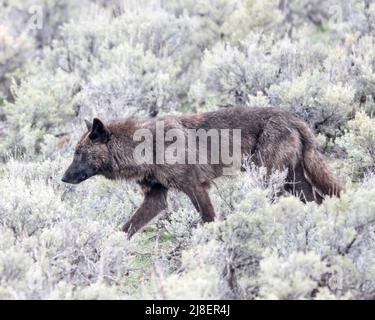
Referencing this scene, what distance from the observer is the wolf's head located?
827cm

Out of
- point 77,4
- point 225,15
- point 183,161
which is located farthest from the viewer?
point 77,4

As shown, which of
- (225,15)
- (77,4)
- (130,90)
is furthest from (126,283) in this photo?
(77,4)

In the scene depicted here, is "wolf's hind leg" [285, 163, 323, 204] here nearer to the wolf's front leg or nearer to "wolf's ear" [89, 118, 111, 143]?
the wolf's front leg

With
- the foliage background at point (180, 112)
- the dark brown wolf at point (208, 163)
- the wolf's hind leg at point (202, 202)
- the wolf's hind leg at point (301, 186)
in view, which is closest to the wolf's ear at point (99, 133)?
the dark brown wolf at point (208, 163)

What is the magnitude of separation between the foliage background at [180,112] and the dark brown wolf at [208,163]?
33 cm

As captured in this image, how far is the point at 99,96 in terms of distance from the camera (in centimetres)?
1219

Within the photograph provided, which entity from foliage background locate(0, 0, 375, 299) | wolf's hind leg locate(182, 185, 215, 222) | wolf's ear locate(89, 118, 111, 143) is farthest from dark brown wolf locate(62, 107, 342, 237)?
foliage background locate(0, 0, 375, 299)

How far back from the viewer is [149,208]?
8273mm

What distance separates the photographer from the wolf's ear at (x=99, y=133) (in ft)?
26.9

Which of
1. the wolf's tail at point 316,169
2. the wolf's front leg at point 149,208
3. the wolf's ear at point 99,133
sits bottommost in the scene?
the wolf's front leg at point 149,208

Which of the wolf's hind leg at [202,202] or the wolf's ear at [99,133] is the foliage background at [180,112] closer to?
the wolf's hind leg at [202,202]
